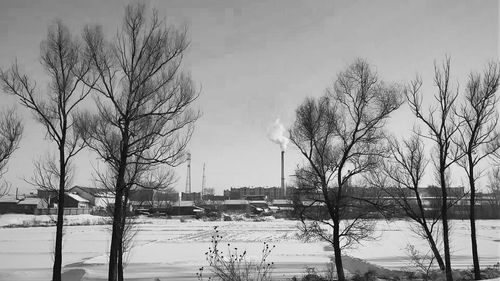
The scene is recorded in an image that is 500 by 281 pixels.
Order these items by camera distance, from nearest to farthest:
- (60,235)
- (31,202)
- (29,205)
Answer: (60,235) < (29,205) < (31,202)

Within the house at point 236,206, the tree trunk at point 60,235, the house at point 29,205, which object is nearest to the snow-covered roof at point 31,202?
the house at point 29,205

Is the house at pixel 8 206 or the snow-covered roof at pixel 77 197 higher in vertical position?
the snow-covered roof at pixel 77 197

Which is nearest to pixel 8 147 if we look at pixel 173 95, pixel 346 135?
pixel 173 95

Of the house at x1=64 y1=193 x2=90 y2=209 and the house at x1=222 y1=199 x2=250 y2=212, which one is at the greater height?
the house at x1=64 y1=193 x2=90 y2=209

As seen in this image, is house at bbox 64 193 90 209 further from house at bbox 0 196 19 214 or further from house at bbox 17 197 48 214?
house at bbox 0 196 19 214

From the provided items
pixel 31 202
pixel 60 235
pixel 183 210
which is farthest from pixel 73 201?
pixel 60 235

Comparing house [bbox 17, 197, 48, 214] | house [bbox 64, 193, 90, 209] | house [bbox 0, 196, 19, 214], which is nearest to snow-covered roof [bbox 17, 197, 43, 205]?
house [bbox 17, 197, 48, 214]

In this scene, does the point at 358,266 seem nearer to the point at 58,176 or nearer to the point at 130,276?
the point at 130,276

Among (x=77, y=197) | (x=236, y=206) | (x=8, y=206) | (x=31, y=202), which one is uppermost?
(x=77, y=197)

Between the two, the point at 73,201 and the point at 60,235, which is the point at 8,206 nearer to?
the point at 73,201

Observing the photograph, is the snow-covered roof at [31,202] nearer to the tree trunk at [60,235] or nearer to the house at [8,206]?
the house at [8,206]

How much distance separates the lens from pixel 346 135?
16.5 meters

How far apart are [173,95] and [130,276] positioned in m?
11.4

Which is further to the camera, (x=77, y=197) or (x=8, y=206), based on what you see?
(x=77, y=197)
